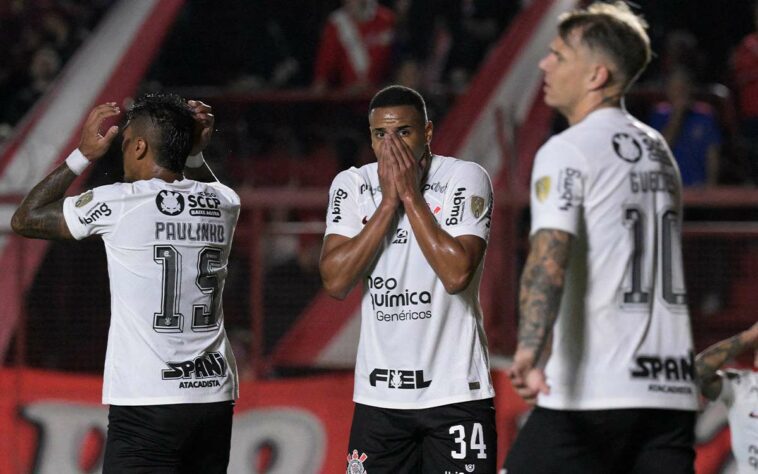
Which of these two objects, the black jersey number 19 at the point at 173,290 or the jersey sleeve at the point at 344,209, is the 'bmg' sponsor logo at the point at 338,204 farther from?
the black jersey number 19 at the point at 173,290

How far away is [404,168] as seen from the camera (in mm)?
4695

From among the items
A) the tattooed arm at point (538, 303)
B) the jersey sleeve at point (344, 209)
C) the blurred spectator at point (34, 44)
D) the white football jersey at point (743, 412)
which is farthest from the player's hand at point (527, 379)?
the blurred spectator at point (34, 44)

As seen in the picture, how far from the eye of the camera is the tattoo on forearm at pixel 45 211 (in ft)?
15.7

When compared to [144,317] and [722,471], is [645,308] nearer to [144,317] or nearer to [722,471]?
[144,317]

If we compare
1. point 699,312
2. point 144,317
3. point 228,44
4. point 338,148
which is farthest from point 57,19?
point 144,317

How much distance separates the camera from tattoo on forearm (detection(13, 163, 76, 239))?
4.80 m

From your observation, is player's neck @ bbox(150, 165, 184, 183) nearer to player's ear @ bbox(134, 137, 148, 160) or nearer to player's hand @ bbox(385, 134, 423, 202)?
player's ear @ bbox(134, 137, 148, 160)

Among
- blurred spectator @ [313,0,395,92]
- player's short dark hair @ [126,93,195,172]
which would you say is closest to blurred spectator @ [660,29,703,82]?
blurred spectator @ [313,0,395,92]

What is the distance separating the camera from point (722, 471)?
24.6ft

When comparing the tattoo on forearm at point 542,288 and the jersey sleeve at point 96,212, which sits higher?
the jersey sleeve at point 96,212

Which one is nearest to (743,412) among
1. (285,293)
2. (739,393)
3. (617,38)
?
(739,393)

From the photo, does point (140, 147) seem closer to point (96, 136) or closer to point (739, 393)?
point (96, 136)

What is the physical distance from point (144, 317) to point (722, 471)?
14.2 feet

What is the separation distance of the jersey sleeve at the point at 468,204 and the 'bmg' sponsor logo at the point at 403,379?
0.57 m
